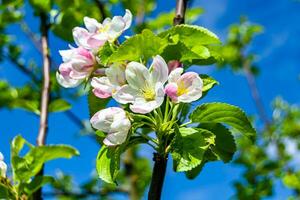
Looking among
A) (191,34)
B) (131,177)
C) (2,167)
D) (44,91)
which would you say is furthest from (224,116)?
(131,177)

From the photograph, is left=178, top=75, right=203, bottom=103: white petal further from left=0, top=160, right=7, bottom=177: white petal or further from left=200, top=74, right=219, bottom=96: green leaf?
left=0, top=160, right=7, bottom=177: white petal

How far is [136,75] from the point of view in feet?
3.55

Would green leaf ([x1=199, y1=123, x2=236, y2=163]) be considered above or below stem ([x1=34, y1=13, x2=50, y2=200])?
below

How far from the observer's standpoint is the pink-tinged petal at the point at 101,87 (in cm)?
111

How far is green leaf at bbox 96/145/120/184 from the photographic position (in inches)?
44.2

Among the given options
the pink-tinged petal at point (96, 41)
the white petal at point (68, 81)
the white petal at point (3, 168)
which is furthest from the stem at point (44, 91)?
the pink-tinged petal at point (96, 41)

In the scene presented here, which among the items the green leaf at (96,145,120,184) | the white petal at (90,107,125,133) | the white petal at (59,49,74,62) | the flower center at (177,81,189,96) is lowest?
the green leaf at (96,145,120,184)

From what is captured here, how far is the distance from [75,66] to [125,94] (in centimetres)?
16

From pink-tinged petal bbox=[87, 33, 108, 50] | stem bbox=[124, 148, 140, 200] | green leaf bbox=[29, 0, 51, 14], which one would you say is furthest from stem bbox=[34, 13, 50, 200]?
stem bbox=[124, 148, 140, 200]

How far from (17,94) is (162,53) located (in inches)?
129

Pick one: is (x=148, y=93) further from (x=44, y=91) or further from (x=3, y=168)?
(x=44, y=91)

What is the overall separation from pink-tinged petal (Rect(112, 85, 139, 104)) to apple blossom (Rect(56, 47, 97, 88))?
0.13 metres

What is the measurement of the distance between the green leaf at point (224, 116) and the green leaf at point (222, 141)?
5 cm

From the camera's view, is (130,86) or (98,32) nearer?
(130,86)
